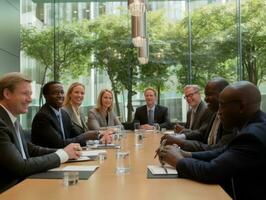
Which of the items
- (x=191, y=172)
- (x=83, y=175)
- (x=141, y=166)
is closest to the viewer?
(x=191, y=172)

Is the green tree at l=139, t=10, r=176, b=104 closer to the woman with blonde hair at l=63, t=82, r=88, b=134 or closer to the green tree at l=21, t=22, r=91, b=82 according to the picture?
the green tree at l=21, t=22, r=91, b=82

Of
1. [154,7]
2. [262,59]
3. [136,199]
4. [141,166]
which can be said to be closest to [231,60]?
[262,59]

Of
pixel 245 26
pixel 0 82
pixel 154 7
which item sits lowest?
pixel 0 82

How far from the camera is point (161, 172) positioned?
2.17 m

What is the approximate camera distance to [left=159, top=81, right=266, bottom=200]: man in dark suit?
71.6 inches

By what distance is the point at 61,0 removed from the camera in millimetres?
10242

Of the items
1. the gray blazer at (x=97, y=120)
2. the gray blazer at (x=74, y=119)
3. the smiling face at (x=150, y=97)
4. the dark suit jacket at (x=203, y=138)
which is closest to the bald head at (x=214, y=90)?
the dark suit jacket at (x=203, y=138)

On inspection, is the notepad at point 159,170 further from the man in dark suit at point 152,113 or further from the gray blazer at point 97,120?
the man in dark suit at point 152,113

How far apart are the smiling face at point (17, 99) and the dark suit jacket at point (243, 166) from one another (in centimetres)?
119

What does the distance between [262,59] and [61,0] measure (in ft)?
18.8

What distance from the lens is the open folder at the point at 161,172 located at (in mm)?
2092

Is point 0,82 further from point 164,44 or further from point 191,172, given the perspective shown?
point 164,44

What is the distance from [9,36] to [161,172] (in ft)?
17.3

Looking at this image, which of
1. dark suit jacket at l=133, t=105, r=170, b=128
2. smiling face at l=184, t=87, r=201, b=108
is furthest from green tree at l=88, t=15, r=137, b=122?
smiling face at l=184, t=87, r=201, b=108
